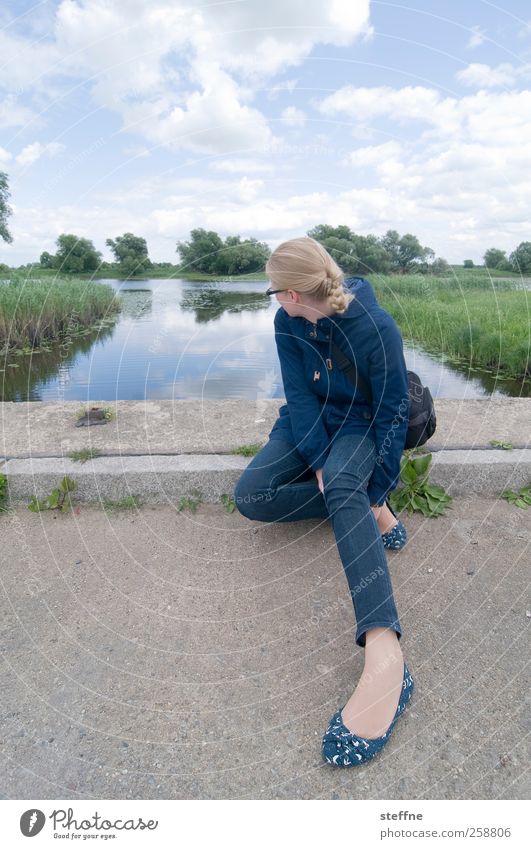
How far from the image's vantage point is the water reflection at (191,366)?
7.91 metres

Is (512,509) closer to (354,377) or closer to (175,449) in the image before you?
(354,377)

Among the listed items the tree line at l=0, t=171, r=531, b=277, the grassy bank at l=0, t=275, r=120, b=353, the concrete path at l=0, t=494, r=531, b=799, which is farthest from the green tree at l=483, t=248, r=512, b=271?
the grassy bank at l=0, t=275, r=120, b=353

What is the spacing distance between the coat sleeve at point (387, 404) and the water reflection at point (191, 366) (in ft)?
12.1

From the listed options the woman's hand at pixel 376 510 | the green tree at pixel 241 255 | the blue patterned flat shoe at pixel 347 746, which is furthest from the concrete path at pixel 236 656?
the green tree at pixel 241 255

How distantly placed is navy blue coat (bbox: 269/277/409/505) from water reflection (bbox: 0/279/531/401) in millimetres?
3421

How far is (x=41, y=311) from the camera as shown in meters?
10.8

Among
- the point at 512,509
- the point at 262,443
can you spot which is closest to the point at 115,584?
the point at 262,443

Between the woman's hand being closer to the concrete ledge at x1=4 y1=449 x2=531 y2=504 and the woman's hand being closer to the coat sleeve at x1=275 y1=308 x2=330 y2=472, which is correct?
the coat sleeve at x1=275 y1=308 x2=330 y2=472

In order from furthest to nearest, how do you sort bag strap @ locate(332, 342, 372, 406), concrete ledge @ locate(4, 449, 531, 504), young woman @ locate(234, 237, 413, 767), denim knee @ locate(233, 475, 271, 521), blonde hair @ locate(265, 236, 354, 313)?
1. concrete ledge @ locate(4, 449, 531, 504)
2. denim knee @ locate(233, 475, 271, 521)
3. bag strap @ locate(332, 342, 372, 406)
4. blonde hair @ locate(265, 236, 354, 313)
5. young woman @ locate(234, 237, 413, 767)

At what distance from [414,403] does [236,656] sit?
4.54 feet

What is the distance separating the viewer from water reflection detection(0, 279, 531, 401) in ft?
26.0

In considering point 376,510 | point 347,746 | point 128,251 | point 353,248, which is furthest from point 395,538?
Answer: point 128,251

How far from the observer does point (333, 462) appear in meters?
2.36
